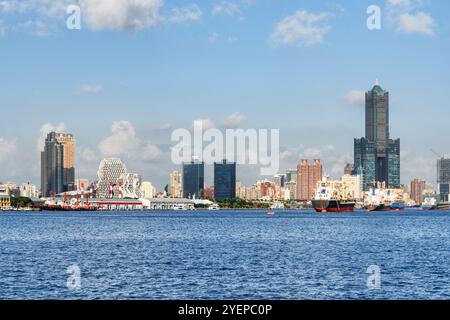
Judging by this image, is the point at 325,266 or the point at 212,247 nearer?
the point at 325,266

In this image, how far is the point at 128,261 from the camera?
206 feet

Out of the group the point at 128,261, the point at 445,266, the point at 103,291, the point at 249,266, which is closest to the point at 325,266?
the point at 249,266

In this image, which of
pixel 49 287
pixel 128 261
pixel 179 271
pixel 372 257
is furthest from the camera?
pixel 372 257

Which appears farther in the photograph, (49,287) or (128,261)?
(128,261)

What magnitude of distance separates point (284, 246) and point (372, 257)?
48.8 feet

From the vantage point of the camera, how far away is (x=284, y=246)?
81.3 meters
